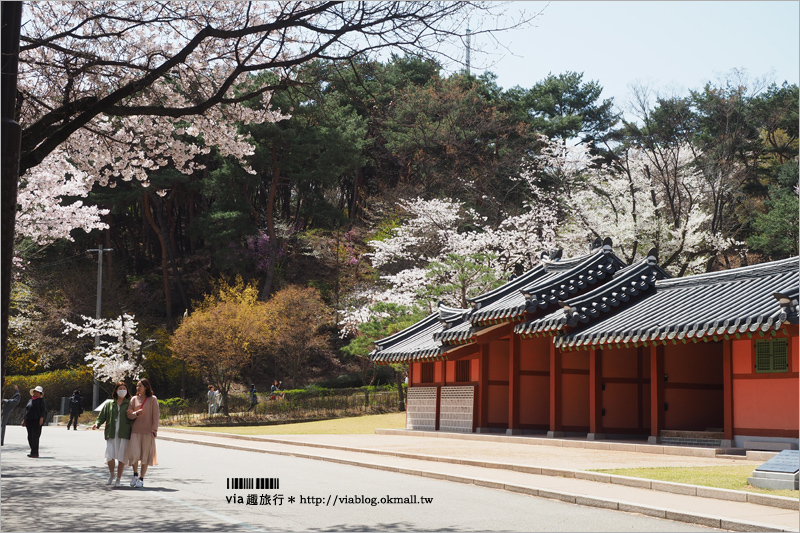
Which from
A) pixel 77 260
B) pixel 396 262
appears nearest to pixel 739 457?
pixel 396 262

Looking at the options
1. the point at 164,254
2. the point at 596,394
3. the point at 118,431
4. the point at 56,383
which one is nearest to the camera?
the point at 118,431

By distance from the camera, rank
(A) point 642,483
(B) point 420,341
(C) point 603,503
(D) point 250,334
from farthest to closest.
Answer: (D) point 250,334, (B) point 420,341, (A) point 642,483, (C) point 603,503

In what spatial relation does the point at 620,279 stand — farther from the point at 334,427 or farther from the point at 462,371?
the point at 334,427

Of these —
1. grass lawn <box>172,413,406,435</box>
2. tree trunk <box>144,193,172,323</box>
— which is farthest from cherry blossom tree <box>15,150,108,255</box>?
tree trunk <box>144,193,172,323</box>

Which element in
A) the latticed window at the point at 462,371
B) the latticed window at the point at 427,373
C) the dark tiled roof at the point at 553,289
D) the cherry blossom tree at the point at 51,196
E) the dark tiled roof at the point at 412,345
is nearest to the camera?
the cherry blossom tree at the point at 51,196

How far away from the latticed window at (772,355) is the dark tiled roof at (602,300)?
4.71 metres

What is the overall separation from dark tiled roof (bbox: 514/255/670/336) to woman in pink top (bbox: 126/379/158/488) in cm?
1219

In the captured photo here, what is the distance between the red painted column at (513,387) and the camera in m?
25.2

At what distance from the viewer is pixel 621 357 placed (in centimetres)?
2436

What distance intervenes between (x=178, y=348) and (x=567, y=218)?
2253 cm

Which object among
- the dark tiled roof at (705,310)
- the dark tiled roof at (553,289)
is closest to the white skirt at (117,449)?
the dark tiled roof at (705,310)

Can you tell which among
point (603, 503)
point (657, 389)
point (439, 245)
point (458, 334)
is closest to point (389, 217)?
point (439, 245)

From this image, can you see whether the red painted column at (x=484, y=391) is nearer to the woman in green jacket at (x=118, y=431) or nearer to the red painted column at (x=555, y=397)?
the red painted column at (x=555, y=397)

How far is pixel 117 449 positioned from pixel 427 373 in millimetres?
18758
